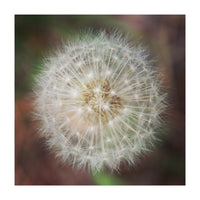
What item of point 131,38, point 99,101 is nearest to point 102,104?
point 99,101

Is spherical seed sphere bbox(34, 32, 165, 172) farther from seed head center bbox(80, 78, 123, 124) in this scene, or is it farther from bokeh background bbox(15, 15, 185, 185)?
bokeh background bbox(15, 15, 185, 185)

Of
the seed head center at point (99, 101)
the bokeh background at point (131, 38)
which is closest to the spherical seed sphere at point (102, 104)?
the seed head center at point (99, 101)

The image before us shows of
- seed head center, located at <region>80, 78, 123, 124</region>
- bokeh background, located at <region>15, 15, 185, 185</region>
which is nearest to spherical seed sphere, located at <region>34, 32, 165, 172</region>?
seed head center, located at <region>80, 78, 123, 124</region>

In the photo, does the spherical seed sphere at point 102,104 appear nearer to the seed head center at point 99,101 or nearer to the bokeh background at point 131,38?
the seed head center at point 99,101

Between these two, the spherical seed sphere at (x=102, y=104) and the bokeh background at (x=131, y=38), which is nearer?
the spherical seed sphere at (x=102, y=104)
